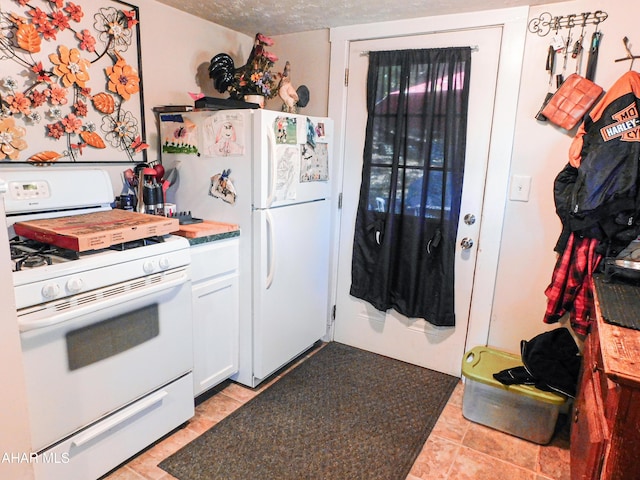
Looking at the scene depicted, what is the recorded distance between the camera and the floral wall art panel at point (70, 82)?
5.79ft

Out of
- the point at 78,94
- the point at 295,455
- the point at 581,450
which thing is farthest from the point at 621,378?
the point at 78,94

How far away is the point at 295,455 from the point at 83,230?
1.32 meters

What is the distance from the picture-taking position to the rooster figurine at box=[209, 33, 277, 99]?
2393 mm

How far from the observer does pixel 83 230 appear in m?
1.61

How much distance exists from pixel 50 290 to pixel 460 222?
204 centimetres

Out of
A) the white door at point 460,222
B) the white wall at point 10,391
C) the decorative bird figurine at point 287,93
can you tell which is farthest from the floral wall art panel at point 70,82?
the white door at point 460,222

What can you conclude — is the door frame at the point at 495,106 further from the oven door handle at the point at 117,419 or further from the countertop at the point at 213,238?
the oven door handle at the point at 117,419

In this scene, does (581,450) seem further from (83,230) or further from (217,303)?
(83,230)

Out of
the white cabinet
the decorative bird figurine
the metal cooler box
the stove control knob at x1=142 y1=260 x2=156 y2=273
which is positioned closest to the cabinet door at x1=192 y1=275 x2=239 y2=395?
the white cabinet

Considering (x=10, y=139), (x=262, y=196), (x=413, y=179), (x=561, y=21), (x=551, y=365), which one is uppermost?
(x=561, y=21)

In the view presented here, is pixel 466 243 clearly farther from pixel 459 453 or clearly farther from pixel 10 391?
pixel 10 391

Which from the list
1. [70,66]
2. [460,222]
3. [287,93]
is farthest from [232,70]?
[460,222]

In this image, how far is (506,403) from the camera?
209 centimetres

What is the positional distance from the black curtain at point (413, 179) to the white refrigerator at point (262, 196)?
0.34m
